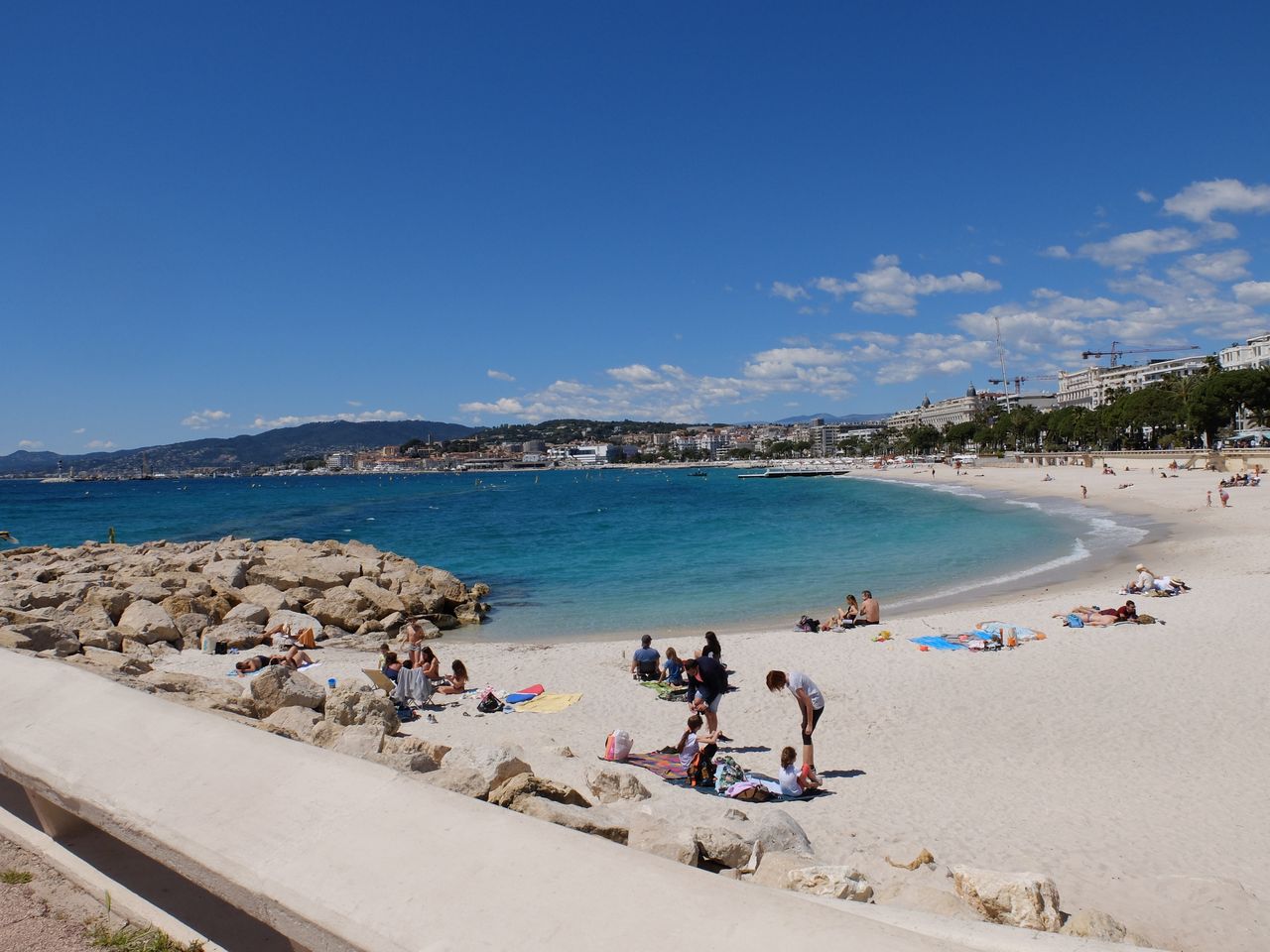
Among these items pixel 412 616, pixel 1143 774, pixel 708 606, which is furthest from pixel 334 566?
pixel 1143 774

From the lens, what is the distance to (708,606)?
20844 millimetres

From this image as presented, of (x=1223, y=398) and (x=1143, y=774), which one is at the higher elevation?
(x=1223, y=398)

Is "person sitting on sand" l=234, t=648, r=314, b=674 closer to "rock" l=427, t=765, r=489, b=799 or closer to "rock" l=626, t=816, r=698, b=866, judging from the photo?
"rock" l=427, t=765, r=489, b=799

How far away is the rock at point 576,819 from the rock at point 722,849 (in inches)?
19.4

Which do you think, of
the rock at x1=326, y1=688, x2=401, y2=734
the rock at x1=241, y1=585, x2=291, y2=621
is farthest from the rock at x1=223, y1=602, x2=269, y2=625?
the rock at x1=326, y1=688, x2=401, y2=734

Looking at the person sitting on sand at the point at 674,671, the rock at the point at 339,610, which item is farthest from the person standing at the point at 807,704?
the rock at the point at 339,610

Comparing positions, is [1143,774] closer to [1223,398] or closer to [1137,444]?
[1223,398]

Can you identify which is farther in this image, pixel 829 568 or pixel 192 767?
pixel 829 568

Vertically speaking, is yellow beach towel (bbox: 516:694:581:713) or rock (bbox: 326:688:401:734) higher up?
rock (bbox: 326:688:401:734)

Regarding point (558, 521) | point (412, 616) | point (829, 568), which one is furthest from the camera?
point (558, 521)

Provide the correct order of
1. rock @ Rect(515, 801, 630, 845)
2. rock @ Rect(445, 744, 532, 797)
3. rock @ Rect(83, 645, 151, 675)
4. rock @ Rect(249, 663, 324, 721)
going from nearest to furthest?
1. rock @ Rect(515, 801, 630, 845)
2. rock @ Rect(445, 744, 532, 797)
3. rock @ Rect(249, 663, 324, 721)
4. rock @ Rect(83, 645, 151, 675)

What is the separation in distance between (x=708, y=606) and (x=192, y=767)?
18324 mm

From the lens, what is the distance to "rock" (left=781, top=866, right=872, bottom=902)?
13.6 feet

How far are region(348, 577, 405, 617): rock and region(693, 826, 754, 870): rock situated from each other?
50.6 feet
